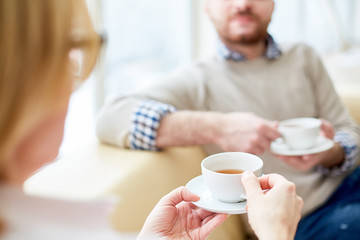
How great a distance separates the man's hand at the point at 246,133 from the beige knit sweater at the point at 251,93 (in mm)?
168

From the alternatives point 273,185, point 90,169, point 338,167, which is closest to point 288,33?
point 338,167

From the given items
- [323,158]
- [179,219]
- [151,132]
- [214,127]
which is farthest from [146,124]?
[179,219]

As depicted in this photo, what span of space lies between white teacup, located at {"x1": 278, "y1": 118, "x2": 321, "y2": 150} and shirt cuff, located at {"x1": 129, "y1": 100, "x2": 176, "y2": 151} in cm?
30

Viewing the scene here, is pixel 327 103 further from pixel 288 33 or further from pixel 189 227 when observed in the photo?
pixel 288 33

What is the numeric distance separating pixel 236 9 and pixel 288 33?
1.77 meters

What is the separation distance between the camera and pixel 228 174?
1.43 ft

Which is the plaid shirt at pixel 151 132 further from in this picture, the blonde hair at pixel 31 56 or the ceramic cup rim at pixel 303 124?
the blonde hair at pixel 31 56

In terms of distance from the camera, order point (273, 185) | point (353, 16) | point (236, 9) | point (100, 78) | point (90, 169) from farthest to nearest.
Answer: point (353, 16) → point (100, 78) → point (236, 9) → point (90, 169) → point (273, 185)

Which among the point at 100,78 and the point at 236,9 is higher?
the point at 236,9

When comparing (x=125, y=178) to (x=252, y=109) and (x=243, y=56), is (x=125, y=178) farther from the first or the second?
(x=243, y=56)

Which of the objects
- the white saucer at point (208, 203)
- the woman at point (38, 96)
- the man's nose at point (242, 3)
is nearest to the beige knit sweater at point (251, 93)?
the man's nose at point (242, 3)

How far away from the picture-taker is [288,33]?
2559 millimetres

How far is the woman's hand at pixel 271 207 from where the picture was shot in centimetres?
40

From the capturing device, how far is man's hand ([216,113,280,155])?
2.40 ft
